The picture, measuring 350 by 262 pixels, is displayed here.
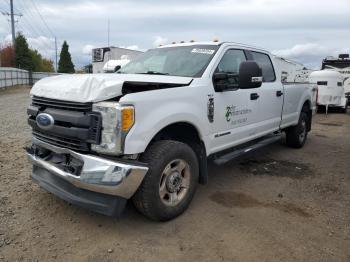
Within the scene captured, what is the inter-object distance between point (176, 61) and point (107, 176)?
6.82 feet

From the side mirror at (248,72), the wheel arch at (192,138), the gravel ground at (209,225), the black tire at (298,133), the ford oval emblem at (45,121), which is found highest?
the side mirror at (248,72)

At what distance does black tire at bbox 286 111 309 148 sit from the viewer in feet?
23.6

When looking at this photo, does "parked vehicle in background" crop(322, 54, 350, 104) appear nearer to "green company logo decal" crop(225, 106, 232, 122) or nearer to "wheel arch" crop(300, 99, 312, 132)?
"wheel arch" crop(300, 99, 312, 132)

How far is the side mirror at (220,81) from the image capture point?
4.26 meters

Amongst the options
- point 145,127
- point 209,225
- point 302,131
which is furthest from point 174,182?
point 302,131

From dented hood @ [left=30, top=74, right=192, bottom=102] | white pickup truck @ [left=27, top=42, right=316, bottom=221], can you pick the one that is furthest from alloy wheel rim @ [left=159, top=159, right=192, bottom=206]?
dented hood @ [left=30, top=74, right=192, bottom=102]

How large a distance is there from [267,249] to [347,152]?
4906mm

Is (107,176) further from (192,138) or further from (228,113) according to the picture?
(228,113)

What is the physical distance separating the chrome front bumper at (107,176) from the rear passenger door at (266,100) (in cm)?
243

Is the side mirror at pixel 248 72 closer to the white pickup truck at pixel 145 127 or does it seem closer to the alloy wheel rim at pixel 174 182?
the white pickup truck at pixel 145 127

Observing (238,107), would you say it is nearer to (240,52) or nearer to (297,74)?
(240,52)

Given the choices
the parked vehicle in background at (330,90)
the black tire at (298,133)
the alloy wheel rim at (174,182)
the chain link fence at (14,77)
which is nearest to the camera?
the alloy wheel rim at (174,182)

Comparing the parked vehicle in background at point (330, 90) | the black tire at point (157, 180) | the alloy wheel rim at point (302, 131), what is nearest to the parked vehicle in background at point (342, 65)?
the parked vehicle in background at point (330, 90)

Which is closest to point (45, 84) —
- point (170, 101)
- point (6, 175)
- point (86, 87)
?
point (86, 87)
